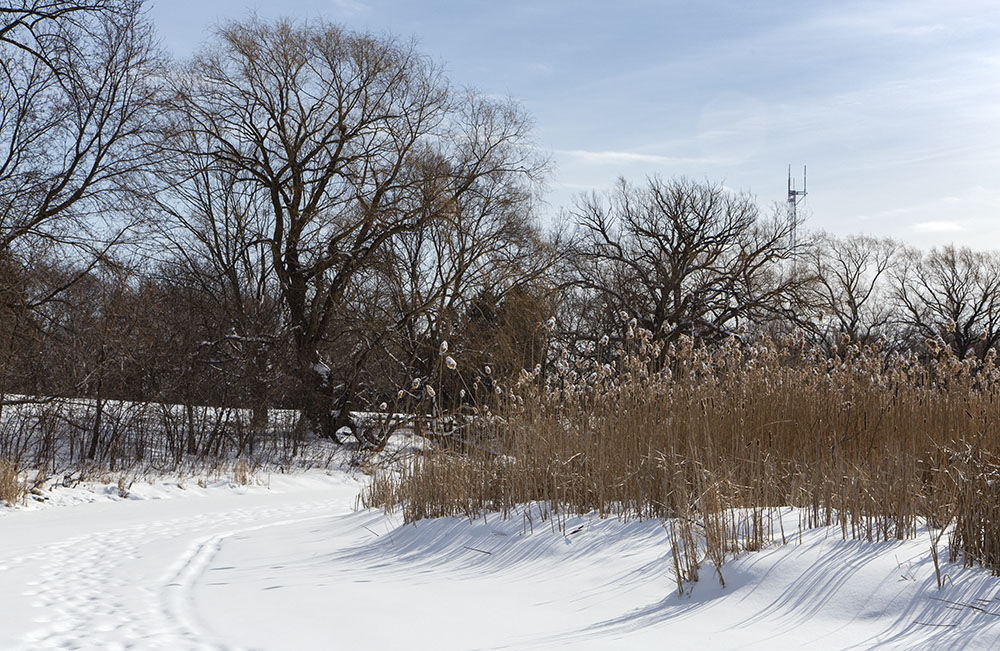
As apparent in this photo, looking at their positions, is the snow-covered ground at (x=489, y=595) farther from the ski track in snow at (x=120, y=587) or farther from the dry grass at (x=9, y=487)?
the dry grass at (x=9, y=487)

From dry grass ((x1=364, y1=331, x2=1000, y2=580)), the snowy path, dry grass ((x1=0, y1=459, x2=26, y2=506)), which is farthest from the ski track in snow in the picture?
dry grass ((x1=0, y1=459, x2=26, y2=506))

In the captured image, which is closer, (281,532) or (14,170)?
(281,532)

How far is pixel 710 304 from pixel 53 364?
76.6 feet

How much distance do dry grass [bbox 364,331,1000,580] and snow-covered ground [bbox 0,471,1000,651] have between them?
24 cm

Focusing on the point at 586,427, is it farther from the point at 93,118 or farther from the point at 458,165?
the point at 458,165

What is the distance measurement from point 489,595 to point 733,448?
94.3 inches

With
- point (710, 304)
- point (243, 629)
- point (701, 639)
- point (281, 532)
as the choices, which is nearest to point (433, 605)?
point (243, 629)

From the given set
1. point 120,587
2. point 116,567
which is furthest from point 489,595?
point 116,567

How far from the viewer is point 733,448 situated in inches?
237

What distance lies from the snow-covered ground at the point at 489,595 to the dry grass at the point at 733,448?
0.24 meters

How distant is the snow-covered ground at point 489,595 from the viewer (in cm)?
330

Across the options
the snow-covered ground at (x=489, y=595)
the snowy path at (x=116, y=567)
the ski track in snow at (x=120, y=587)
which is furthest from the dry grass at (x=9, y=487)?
the snow-covered ground at (x=489, y=595)

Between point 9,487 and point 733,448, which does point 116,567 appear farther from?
point 9,487

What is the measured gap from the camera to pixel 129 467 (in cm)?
1524
